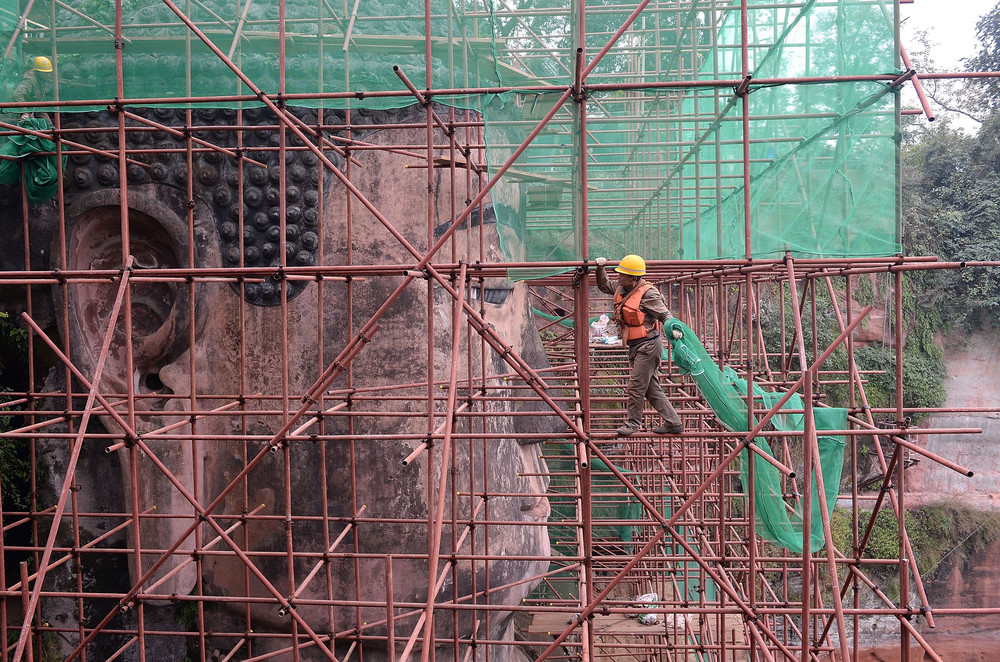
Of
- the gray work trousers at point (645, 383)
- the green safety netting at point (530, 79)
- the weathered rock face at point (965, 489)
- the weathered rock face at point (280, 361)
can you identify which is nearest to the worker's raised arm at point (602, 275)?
the green safety netting at point (530, 79)

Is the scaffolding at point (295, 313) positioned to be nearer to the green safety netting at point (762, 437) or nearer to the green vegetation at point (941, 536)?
the green safety netting at point (762, 437)

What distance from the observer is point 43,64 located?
6.31 m

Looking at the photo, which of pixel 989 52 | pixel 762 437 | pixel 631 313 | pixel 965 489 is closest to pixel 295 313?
pixel 631 313

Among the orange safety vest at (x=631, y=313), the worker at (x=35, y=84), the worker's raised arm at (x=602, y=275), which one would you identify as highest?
the worker at (x=35, y=84)

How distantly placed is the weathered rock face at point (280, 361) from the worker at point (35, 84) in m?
0.98

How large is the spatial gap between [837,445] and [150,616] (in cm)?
667

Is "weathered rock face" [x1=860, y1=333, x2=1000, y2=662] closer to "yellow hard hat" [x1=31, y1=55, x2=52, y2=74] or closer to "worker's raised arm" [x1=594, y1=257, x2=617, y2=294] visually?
"worker's raised arm" [x1=594, y1=257, x2=617, y2=294]

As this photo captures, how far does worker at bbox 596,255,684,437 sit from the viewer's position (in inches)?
217

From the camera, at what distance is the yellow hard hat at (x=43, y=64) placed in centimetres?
630

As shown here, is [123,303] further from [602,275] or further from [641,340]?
[641,340]

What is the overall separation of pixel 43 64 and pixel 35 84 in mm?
203

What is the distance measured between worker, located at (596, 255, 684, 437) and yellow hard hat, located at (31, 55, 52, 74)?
505 cm

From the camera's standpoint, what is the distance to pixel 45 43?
6.65 meters

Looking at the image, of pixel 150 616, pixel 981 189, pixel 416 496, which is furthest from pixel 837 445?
pixel 981 189
